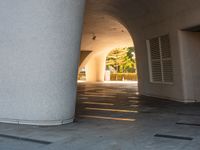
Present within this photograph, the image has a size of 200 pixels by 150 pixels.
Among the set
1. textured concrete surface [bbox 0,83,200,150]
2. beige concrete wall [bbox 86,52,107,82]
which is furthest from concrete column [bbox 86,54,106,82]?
textured concrete surface [bbox 0,83,200,150]

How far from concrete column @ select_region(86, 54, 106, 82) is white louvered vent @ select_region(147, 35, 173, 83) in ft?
65.9

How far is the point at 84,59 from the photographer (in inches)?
1201

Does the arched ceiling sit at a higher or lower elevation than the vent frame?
higher

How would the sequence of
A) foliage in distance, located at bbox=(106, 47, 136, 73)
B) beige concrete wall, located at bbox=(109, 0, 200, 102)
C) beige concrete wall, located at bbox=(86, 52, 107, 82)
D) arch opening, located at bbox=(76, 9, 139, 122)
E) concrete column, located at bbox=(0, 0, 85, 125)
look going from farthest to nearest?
foliage in distance, located at bbox=(106, 47, 136, 73) < beige concrete wall, located at bbox=(86, 52, 107, 82) < beige concrete wall, located at bbox=(109, 0, 200, 102) < arch opening, located at bbox=(76, 9, 139, 122) < concrete column, located at bbox=(0, 0, 85, 125)

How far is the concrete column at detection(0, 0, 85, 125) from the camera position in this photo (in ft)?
21.6

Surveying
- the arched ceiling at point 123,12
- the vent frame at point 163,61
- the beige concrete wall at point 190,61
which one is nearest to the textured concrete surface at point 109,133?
the beige concrete wall at point 190,61

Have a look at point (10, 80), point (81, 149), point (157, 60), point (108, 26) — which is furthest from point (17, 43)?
point (108, 26)

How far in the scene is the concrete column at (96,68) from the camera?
3375 cm

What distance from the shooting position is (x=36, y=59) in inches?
259

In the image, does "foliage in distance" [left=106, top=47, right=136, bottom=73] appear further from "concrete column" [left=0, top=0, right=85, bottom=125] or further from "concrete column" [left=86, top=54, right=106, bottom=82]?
"concrete column" [left=0, top=0, right=85, bottom=125]

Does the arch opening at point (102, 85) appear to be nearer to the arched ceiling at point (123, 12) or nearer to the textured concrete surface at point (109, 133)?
the arched ceiling at point (123, 12)

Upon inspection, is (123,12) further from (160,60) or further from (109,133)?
(109,133)

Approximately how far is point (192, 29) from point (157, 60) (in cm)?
272

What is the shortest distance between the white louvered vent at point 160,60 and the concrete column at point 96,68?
20.1m
